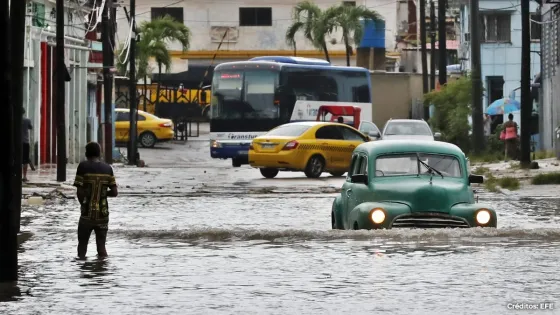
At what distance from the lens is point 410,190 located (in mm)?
17875

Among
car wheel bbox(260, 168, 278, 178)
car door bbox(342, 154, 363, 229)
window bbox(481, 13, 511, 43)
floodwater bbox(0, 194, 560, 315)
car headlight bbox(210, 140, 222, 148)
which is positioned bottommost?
floodwater bbox(0, 194, 560, 315)

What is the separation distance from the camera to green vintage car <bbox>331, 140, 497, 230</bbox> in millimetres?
17641

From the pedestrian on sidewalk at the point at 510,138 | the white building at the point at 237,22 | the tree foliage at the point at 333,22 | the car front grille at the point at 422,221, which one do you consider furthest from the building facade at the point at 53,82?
the white building at the point at 237,22

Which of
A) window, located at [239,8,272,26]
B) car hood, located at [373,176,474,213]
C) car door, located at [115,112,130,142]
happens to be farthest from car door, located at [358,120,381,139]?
window, located at [239,8,272,26]

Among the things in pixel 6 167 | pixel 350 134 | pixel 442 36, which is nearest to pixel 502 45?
pixel 442 36

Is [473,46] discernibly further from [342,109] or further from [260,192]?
[260,192]

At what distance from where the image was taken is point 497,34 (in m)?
70.4

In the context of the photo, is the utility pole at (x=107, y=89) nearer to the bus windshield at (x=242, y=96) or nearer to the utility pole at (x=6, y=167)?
the bus windshield at (x=242, y=96)

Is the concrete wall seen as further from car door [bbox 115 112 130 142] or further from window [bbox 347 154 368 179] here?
window [bbox 347 154 368 179]

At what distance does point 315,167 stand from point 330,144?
2.30 ft

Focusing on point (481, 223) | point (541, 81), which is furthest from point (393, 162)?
point (541, 81)

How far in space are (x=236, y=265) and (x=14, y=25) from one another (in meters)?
6.45

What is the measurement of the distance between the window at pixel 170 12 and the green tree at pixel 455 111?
134ft

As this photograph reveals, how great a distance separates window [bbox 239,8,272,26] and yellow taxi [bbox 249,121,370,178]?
55198 millimetres
